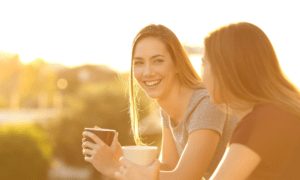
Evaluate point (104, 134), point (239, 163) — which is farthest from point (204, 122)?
point (239, 163)

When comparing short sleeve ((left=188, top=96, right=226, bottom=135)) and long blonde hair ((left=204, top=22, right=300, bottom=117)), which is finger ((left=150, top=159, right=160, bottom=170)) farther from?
short sleeve ((left=188, top=96, right=226, bottom=135))

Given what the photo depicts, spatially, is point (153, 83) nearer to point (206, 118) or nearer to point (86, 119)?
point (206, 118)

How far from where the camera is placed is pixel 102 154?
3342 millimetres

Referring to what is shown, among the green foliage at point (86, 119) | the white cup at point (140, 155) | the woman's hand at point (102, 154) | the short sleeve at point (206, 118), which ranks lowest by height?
the green foliage at point (86, 119)

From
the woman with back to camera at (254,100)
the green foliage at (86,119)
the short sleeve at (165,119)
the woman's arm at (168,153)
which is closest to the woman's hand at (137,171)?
the woman with back to camera at (254,100)

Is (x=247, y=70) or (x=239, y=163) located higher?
(x=247, y=70)

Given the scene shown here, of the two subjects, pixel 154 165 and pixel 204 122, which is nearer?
pixel 154 165

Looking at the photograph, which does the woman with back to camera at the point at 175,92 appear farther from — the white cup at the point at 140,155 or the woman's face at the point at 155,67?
the white cup at the point at 140,155

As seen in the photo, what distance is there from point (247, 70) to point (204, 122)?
0.94m

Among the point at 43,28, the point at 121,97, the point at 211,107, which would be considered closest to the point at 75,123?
the point at 121,97

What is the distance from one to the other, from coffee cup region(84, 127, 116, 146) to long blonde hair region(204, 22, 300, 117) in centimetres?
72

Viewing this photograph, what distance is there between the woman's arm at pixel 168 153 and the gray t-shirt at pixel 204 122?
0.09 meters

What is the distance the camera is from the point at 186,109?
388cm

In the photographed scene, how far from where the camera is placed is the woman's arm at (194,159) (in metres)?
3.47
